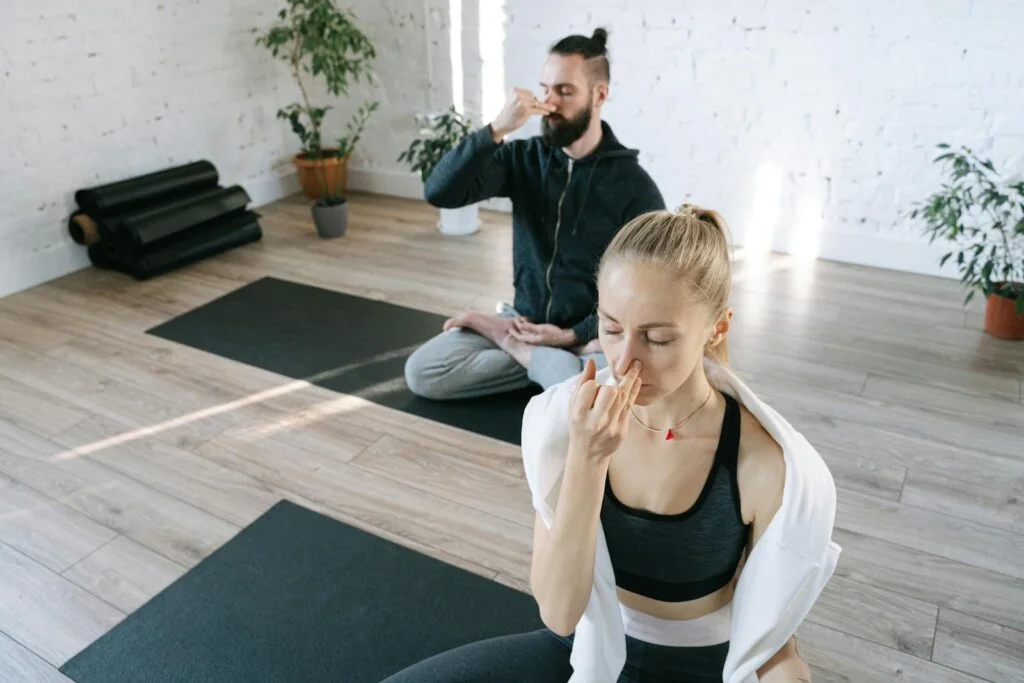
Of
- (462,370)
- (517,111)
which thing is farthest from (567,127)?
(462,370)

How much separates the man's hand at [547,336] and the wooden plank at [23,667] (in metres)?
1.49

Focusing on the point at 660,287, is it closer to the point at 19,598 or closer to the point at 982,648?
the point at 982,648

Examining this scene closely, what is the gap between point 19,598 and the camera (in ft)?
6.06

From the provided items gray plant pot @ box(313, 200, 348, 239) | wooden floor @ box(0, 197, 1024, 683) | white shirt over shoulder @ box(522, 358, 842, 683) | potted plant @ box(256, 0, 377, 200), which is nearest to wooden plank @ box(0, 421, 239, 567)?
wooden floor @ box(0, 197, 1024, 683)

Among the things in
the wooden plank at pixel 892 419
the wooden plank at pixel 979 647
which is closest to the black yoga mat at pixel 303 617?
the wooden plank at pixel 979 647

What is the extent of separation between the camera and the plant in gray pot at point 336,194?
4.13 meters

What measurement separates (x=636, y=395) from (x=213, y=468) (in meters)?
1.69

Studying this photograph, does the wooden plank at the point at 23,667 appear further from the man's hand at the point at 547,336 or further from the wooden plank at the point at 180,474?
the man's hand at the point at 547,336

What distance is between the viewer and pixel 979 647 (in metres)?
1.68

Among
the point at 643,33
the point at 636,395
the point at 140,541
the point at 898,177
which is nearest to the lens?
the point at 636,395

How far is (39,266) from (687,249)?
11.8ft

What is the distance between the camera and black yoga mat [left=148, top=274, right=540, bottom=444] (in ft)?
8.55

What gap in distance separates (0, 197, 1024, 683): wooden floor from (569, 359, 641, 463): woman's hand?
0.99 meters

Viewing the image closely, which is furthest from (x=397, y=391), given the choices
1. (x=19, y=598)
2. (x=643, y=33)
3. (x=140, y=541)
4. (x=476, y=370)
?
(x=643, y=33)
